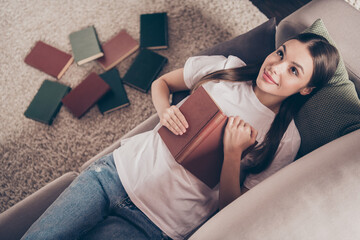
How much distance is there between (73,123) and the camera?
63.7 inches

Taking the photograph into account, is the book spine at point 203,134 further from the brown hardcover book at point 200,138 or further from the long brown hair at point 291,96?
the long brown hair at point 291,96

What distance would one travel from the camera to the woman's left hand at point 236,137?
2.72 ft

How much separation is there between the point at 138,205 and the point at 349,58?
97cm

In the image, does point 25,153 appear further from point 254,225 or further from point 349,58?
point 349,58

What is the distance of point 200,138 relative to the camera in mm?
796

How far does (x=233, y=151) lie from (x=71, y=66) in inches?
55.4

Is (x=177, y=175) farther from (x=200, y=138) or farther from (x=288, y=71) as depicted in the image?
(x=288, y=71)

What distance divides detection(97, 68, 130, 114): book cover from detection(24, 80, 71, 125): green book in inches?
10.6

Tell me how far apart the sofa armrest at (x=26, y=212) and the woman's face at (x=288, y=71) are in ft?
3.07

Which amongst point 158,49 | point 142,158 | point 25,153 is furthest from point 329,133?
point 25,153

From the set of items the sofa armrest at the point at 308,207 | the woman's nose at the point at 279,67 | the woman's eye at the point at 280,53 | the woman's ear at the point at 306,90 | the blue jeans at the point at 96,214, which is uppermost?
the woman's eye at the point at 280,53

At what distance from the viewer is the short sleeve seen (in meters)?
1.08

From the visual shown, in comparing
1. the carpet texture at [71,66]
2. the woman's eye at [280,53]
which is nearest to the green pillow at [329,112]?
the woman's eye at [280,53]

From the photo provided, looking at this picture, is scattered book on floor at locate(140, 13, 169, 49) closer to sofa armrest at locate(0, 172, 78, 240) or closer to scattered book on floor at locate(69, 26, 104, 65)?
scattered book on floor at locate(69, 26, 104, 65)
